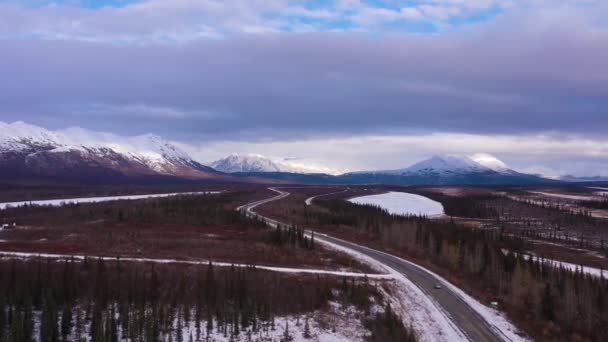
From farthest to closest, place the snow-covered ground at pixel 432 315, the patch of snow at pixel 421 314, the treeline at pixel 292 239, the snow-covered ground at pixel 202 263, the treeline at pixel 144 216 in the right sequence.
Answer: the treeline at pixel 144 216
the treeline at pixel 292 239
the snow-covered ground at pixel 202 263
the snow-covered ground at pixel 432 315
the patch of snow at pixel 421 314

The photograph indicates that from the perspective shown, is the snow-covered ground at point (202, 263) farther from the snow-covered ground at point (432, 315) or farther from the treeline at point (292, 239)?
the treeline at point (292, 239)

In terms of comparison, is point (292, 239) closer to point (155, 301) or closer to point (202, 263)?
point (202, 263)

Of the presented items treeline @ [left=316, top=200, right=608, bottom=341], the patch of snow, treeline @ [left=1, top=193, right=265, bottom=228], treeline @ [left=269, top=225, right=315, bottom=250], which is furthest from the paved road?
treeline @ [left=1, top=193, right=265, bottom=228]

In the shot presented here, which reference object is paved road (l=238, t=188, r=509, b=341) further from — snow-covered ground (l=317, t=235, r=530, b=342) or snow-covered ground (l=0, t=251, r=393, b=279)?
snow-covered ground (l=0, t=251, r=393, b=279)

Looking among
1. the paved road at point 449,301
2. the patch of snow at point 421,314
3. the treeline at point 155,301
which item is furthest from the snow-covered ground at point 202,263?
the paved road at point 449,301

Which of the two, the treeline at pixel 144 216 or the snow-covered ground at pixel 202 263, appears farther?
the treeline at pixel 144 216

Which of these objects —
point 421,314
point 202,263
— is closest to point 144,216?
point 202,263
